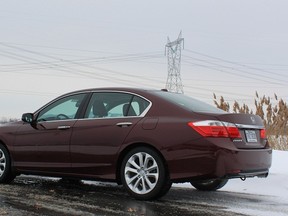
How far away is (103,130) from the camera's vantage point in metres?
6.52

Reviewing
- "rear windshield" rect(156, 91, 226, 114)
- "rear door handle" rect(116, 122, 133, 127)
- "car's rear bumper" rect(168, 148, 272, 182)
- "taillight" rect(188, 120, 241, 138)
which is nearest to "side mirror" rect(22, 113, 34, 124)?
"rear door handle" rect(116, 122, 133, 127)

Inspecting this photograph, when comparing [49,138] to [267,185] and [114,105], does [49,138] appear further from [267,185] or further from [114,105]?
[267,185]

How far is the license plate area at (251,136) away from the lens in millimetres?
6148

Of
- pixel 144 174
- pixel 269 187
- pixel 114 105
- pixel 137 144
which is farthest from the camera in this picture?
pixel 269 187

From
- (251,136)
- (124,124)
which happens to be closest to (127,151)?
(124,124)

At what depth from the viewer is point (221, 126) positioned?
5.87 metres

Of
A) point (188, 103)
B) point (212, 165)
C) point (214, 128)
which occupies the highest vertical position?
point (188, 103)

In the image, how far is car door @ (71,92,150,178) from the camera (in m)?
6.38

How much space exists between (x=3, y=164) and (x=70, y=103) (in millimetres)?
1511

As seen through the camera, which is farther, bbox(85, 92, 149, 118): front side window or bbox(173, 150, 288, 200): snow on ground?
bbox(173, 150, 288, 200): snow on ground

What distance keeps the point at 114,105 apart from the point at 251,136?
1950mm

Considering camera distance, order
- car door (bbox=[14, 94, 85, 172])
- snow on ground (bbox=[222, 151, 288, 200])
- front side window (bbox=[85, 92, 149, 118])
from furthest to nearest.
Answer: snow on ground (bbox=[222, 151, 288, 200]) < car door (bbox=[14, 94, 85, 172]) < front side window (bbox=[85, 92, 149, 118])

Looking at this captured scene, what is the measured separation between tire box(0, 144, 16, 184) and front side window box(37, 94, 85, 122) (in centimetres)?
79

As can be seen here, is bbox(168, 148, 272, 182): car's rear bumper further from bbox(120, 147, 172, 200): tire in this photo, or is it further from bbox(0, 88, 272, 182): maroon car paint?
bbox(120, 147, 172, 200): tire
